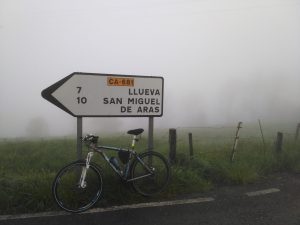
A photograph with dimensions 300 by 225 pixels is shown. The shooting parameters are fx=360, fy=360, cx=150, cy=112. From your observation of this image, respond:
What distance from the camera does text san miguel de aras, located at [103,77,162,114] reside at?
5.50 metres

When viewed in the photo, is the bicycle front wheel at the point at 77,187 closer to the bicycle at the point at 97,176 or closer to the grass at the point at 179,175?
the bicycle at the point at 97,176

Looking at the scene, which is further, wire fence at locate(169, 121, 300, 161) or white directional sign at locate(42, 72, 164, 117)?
wire fence at locate(169, 121, 300, 161)

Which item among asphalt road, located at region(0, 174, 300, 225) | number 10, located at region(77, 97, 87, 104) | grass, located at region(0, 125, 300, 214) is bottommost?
asphalt road, located at region(0, 174, 300, 225)

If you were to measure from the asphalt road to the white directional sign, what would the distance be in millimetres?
1517

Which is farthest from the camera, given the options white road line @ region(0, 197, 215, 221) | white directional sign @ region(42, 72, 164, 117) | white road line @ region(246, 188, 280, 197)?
white road line @ region(246, 188, 280, 197)

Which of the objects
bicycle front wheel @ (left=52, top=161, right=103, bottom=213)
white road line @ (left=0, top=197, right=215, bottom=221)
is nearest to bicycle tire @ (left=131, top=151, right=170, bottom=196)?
white road line @ (left=0, top=197, right=215, bottom=221)

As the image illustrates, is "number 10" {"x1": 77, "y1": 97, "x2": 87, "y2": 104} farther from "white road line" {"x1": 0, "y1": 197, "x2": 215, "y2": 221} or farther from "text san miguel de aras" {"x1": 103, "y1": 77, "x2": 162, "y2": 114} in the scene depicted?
"white road line" {"x1": 0, "y1": 197, "x2": 215, "y2": 221}

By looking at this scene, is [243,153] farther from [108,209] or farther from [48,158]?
[48,158]

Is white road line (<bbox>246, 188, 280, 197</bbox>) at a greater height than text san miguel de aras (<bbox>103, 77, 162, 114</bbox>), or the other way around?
text san miguel de aras (<bbox>103, 77, 162, 114</bbox>)

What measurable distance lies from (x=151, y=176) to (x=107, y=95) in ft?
4.55

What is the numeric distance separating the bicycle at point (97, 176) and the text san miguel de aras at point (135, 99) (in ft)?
1.76

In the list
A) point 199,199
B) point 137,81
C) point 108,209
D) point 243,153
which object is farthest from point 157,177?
point 243,153

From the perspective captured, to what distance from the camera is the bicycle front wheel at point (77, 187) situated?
4582 millimetres

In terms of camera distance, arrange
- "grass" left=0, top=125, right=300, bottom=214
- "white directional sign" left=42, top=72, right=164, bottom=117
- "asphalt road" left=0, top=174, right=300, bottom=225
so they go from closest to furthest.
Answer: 1. "asphalt road" left=0, top=174, right=300, bottom=225
2. "grass" left=0, top=125, right=300, bottom=214
3. "white directional sign" left=42, top=72, right=164, bottom=117
